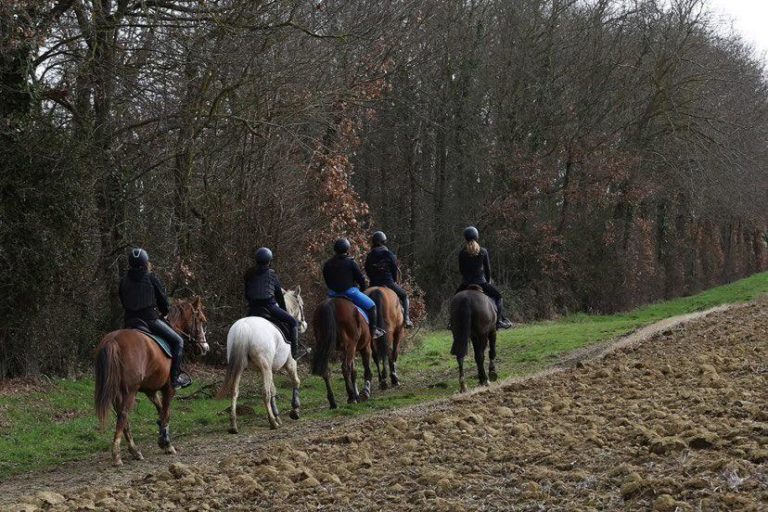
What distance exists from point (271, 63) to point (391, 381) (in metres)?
6.52

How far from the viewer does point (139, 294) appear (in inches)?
498

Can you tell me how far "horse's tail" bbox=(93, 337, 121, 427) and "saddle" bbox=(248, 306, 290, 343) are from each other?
122 inches

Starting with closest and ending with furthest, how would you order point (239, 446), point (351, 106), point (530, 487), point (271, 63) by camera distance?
point (530, 487) → point (239, 446) → point (271, 63) → point (351, 106)

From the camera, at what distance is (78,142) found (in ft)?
57.0

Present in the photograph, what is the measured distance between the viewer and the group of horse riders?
12.7m

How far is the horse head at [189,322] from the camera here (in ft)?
45.9

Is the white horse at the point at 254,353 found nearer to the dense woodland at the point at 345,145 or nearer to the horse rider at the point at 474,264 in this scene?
the horse rider at the point at 474,264

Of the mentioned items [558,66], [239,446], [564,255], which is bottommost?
[239,446]

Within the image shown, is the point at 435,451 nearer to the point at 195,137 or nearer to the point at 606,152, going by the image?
the point at 195,137

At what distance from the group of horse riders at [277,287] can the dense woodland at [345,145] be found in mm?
2837

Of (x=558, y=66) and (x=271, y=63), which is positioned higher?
(x=558, y=66)

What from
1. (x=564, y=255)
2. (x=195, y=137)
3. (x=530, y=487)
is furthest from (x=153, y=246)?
(x=564, y=255)

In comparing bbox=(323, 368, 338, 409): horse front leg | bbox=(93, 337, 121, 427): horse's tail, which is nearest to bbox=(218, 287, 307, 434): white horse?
bbox=(323, 368, 338, 409): horse front leg

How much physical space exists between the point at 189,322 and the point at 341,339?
9.06 ft
